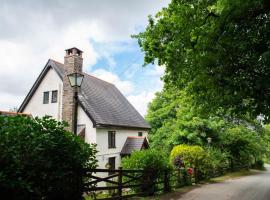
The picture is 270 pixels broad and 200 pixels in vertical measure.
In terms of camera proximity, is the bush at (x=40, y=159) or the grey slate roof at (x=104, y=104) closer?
the bush at (x=40, y=159)

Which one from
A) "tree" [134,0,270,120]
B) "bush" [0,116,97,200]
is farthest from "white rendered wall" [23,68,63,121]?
"bush" [0,116,97,200]

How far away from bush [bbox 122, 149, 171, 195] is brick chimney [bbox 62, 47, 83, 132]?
266 inches

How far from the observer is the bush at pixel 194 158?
59.5ft

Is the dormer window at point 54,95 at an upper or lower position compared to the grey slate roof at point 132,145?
upper

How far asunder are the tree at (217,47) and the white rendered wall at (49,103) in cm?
1104

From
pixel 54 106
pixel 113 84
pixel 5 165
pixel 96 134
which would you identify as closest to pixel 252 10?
pixel 5 165

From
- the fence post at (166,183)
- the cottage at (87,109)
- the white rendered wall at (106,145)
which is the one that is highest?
the cottage at (87,109)

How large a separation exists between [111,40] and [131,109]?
14.4 m

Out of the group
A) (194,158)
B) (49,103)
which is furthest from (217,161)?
(49,103)

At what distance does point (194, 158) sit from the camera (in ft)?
59.9

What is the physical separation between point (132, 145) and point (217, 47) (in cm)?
1502

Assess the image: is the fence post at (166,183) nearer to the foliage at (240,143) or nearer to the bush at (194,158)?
the bush at (194,158)

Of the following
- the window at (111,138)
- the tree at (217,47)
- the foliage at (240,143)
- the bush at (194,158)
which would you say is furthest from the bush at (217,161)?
the tree at (217,47)

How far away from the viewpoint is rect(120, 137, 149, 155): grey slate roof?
2186 cm
